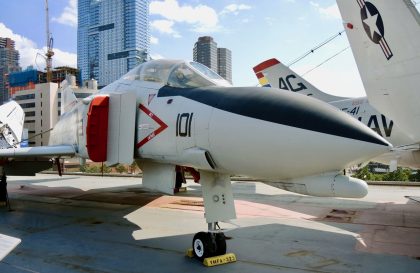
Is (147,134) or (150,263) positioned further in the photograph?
(147,134)

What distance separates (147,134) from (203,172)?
108 cm

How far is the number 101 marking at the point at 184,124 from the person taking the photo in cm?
494

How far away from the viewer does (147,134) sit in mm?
5719

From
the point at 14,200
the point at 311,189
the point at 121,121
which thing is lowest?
the point at 14,200

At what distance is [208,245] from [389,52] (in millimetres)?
5122

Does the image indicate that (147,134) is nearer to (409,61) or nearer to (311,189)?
(311,189)

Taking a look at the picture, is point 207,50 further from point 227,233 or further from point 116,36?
point 116,36

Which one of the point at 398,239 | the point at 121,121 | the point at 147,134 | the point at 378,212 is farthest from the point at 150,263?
the point at 378,212

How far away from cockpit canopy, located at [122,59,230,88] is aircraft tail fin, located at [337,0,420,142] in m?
3.57

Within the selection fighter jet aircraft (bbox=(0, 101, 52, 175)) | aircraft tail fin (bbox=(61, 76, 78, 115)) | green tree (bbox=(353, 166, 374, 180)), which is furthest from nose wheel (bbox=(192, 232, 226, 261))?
green tree (bbox=(353, 166, 374, 180))

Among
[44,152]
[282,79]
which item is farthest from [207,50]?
[44,152]

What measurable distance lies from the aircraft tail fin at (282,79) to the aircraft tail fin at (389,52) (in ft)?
21.5

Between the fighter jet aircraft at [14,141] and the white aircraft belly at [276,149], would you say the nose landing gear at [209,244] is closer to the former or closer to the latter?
the white aircraft belly at [276,149]

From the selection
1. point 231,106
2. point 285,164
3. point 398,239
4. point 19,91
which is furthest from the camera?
point 19,91
